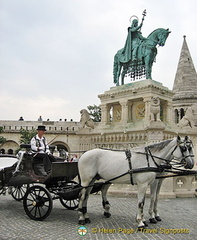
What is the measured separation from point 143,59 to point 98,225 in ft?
36.9

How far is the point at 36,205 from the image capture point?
615cm

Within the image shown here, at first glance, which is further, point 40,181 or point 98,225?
point 40,181

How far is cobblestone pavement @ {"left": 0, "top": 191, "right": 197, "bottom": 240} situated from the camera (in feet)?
16.4

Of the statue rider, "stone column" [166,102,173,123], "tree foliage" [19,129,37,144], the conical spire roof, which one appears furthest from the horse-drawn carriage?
the conical spire roof

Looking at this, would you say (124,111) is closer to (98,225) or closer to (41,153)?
(41,153)

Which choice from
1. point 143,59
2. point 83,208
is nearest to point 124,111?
point 143,59

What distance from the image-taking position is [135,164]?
579cm

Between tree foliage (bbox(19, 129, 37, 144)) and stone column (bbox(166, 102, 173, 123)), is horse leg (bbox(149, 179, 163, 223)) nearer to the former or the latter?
stone column (bbox(166, 102, 173, 123))

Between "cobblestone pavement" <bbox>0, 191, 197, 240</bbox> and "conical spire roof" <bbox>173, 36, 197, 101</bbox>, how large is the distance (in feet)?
84.1

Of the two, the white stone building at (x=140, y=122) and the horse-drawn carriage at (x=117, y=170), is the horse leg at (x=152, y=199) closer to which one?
the horse-drawn carriage at (x=117, y=170)

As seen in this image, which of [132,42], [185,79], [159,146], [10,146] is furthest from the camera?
[10,146]

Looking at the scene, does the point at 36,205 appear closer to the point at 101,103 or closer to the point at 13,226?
the point at 13,226

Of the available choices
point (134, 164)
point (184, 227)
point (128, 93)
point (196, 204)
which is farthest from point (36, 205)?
point (128, 93)

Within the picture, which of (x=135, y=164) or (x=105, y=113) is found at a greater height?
(x=105, y=113)
